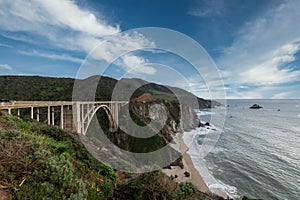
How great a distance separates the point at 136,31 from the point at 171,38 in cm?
212

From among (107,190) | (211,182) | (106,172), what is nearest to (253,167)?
(211,182)

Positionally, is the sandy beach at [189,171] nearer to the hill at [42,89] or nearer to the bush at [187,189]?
the bush at [187,189]

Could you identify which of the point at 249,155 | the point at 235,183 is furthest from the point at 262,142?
the point at 235,183

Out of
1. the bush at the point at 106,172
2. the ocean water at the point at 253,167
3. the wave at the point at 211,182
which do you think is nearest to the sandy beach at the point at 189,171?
the wave at the point at 211,182

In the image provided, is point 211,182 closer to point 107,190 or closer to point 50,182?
point 107,190

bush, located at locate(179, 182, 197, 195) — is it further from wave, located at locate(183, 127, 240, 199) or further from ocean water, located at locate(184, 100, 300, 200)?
ocean water, located at locate(184, 100, 300, 200)

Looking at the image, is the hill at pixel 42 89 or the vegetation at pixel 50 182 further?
the hill at pixel 42 89

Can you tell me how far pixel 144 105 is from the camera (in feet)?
144

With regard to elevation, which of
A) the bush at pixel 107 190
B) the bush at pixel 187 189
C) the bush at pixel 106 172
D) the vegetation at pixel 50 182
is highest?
the vegetation at pixel 50 182

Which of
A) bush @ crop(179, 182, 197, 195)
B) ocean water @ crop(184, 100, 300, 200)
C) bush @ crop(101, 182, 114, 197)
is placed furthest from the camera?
ocean water @ crop(184, 100, 300, 200)

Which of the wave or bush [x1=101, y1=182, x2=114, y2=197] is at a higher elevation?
bush [x1=101, y1=182, x2=114, y2=197]

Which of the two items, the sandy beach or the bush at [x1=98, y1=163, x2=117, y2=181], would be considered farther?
the sandy beach

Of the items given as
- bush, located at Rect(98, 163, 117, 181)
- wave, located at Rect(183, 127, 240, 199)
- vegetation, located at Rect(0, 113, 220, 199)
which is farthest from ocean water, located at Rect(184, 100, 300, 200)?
vegetation, located at Rect(0, 113, 220, 199)

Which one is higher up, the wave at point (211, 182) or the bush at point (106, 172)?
the bush at point (106, 172)
